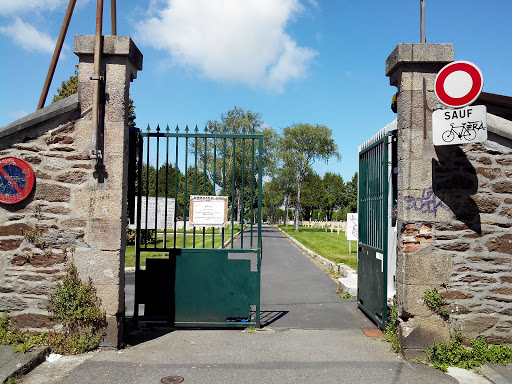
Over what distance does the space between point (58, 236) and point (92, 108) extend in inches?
69.8

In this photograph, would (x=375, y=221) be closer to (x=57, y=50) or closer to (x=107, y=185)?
(x=107, y=185)

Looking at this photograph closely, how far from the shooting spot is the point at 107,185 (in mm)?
5754

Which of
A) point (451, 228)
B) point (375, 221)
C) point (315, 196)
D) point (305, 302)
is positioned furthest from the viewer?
point (315, 196)

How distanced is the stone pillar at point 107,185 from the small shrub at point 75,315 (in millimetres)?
118

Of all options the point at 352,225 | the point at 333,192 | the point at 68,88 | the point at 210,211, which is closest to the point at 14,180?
the point at 210,211

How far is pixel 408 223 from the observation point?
18.5ft

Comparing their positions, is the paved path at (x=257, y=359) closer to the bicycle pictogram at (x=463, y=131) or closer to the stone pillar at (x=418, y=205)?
the stone pillar at (x=418, y=205)

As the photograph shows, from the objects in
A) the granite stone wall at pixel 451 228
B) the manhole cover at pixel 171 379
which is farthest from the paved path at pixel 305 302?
the manhole cover at pixel 171 379

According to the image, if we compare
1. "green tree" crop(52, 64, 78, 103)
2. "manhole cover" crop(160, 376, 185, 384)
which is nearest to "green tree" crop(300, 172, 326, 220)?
"green tree" crop(52, 64, 78, 103)

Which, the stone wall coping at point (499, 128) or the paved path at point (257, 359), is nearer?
the paved path at point (257, 359)

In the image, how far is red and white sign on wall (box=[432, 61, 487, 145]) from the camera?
514cm

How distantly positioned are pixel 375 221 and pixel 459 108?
249 centimetres

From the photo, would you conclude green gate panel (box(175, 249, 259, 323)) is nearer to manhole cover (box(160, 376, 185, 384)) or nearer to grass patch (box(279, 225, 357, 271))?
manhole cover (box(160, 376, 185, 384))

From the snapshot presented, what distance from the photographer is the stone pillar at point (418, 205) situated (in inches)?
219
